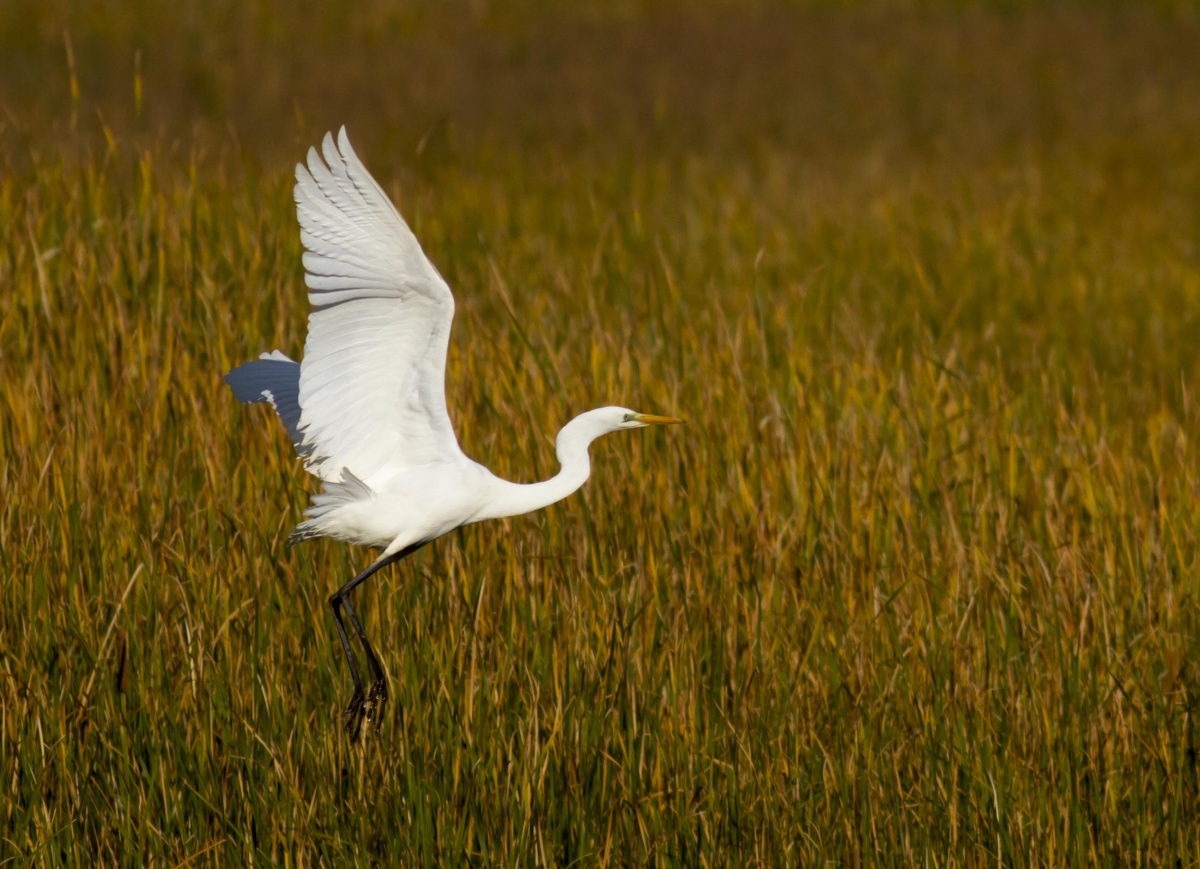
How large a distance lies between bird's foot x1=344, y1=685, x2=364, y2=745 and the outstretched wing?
350mm

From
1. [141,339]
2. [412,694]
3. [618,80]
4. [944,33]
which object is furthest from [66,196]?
[944,33]

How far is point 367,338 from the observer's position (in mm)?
2020

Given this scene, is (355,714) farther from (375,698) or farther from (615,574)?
(615,574)

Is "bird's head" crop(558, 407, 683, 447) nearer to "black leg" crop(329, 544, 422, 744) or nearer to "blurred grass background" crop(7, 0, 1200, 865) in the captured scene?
"black leg" crop(329, 544, 422, 744)

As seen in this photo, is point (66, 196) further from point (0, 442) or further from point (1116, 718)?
point (1116, 718)

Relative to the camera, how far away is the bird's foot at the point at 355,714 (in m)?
2.14

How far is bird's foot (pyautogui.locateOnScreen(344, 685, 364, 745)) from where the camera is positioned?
7.04 ft

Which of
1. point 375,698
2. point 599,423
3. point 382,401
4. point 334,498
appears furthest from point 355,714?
point 599,423

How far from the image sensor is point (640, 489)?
313 cm

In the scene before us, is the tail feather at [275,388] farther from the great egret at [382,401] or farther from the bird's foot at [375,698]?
the bird's foot at [375,698]

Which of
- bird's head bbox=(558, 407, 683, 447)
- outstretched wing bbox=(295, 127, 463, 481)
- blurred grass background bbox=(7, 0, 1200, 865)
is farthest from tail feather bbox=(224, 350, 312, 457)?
bird's head bbox=(558, 407, 683, 447)

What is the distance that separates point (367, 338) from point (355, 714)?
606 mm

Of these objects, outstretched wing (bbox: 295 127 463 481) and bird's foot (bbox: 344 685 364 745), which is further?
bird's foot (bbox: 344 685 364 745)

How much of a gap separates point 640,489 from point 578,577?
1.08 feet
